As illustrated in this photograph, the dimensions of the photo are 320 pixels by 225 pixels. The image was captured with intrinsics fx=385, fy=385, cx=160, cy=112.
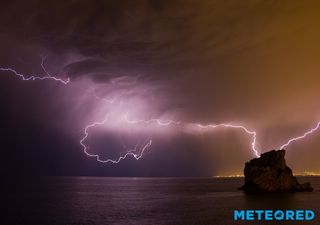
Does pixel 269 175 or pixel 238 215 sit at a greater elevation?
pixel 269 175

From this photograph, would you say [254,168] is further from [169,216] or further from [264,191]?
[169,216]

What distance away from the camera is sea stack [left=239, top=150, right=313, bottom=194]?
95875 millimetres

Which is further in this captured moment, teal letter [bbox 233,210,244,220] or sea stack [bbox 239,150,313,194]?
sea stack [bbox 239,150,313,194]

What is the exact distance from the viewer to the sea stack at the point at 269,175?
315 feet

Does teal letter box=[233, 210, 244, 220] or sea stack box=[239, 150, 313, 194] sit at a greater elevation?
sea stack box=[239, 150, 313, 194]

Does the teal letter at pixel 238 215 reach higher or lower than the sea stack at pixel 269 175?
lower

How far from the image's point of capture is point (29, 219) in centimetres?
5066

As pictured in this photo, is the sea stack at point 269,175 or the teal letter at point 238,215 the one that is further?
the sea stack at point 269,175

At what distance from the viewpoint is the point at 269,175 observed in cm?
9675

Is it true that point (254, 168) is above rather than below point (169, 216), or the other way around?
above

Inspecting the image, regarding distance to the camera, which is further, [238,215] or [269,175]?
[269,175]

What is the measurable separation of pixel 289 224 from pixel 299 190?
65.0m

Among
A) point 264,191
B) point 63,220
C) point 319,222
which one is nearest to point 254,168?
point 264,191

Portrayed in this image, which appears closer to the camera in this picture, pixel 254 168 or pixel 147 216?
pixel 147 216
